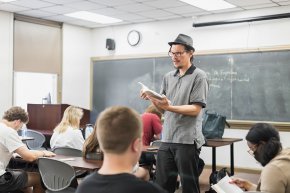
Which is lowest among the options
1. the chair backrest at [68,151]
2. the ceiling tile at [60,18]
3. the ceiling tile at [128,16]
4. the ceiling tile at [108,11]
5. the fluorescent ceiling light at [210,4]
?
the chair backrest at [68,151]

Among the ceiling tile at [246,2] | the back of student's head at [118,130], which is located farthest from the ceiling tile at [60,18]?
the back of student's head at [118,130]

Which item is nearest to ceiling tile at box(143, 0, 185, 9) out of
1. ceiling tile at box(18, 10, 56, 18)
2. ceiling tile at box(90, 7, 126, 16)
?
ceiling tile at box(90, 7, 126, 16)

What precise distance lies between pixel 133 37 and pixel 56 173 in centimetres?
496

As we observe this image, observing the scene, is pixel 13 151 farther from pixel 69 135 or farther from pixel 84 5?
pixel 84 5

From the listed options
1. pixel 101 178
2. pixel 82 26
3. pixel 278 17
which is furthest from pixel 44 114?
pixel 101 178

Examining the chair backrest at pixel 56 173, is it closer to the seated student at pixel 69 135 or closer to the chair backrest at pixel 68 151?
the chair backrest at pixel 68 151

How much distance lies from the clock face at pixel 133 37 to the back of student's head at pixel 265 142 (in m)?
5.87

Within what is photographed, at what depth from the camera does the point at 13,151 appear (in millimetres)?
3623

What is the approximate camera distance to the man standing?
274 centimetres

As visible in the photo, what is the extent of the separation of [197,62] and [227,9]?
3.53ft

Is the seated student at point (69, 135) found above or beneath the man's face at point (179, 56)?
beneath

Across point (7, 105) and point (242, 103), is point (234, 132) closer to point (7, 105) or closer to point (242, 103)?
point (242, 103)

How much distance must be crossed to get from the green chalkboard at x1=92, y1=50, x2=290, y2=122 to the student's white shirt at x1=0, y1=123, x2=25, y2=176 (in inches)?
158

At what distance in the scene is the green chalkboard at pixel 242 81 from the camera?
623 cm
